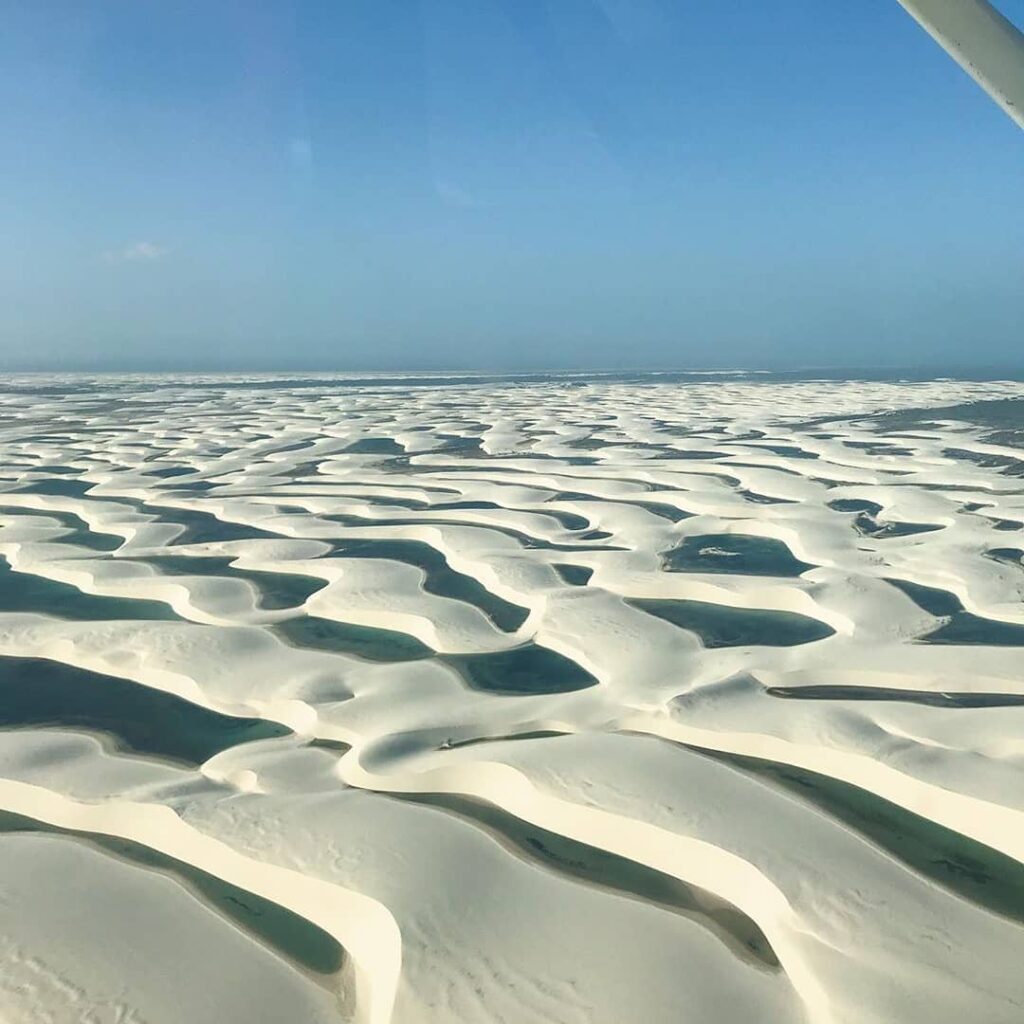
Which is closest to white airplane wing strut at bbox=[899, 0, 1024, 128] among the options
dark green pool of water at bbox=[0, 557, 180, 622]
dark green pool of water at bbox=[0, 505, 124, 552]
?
dark green pool of water at bbox=[0, 557, 180, 622]

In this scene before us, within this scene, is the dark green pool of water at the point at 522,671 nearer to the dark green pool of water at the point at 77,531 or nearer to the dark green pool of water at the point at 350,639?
the dark green pool of water at the point at 350,639

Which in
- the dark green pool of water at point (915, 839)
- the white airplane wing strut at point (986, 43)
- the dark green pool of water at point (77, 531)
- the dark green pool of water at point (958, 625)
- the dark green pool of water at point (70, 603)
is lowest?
the dark green pool of water at point (77, 531)

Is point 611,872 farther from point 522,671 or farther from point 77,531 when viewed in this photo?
point 77,531

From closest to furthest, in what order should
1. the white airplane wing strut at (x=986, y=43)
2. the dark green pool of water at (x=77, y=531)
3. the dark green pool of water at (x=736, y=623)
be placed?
the white airplane wing strut at (x=986, y=43)
the dark green pool of water at (x=736, y=623)
the dark green pool of water at (x=77, y=531)

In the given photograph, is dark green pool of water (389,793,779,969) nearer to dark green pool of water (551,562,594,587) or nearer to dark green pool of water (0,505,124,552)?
dark green pool of water (551,562,594,587)

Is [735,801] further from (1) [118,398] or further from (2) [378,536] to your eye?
(1) [118,398]

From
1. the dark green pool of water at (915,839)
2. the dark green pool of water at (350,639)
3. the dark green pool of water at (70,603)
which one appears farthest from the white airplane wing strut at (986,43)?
the dark green pool of water at (70,603)

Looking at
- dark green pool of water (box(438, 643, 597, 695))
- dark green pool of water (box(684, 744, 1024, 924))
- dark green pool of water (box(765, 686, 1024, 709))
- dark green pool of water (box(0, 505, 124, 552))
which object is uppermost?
dark green pool of water (box(684, 744, 1024, 924))

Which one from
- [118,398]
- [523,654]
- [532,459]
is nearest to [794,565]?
[523,654]
